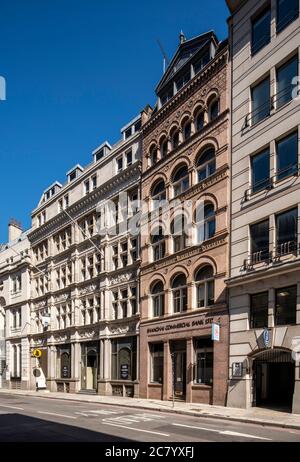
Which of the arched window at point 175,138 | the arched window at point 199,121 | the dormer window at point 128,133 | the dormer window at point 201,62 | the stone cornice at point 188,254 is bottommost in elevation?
the stone cornice at point 188,254

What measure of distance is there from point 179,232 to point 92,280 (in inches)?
A: 489

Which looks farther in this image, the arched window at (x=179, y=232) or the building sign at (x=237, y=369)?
the arched window at (x=179, y=232)

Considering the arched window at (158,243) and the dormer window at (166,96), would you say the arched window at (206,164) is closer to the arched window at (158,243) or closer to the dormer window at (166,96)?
the arched window at (158,243)

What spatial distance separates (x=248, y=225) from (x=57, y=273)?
26.9m

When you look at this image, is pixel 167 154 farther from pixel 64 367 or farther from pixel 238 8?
pixel 64 367

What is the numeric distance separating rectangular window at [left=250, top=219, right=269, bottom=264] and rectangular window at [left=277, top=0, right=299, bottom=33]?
9826 millimetres

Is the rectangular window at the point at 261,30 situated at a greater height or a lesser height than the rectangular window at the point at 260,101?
greater

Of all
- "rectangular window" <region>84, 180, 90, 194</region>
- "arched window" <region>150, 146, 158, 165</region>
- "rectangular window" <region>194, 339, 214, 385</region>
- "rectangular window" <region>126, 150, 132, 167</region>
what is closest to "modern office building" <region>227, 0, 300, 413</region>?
"rectangular window" <region>194, 339, 214, 385</region>

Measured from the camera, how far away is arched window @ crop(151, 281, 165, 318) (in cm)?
3006

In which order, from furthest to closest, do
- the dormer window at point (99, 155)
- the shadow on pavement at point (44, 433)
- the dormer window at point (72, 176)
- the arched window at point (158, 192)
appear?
the dormer window at point (72, 176), the dormer window at point (99, 155), the arched window at point (158, 192), the shadow on pavement at point (44, 433)

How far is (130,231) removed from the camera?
112ft

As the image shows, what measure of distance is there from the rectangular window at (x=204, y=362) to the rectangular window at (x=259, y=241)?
6015mm

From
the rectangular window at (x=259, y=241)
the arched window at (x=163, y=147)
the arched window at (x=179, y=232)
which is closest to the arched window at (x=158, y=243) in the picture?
the arched window at (x=179, y=232)

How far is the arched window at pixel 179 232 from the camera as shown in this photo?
28594 millimetres
